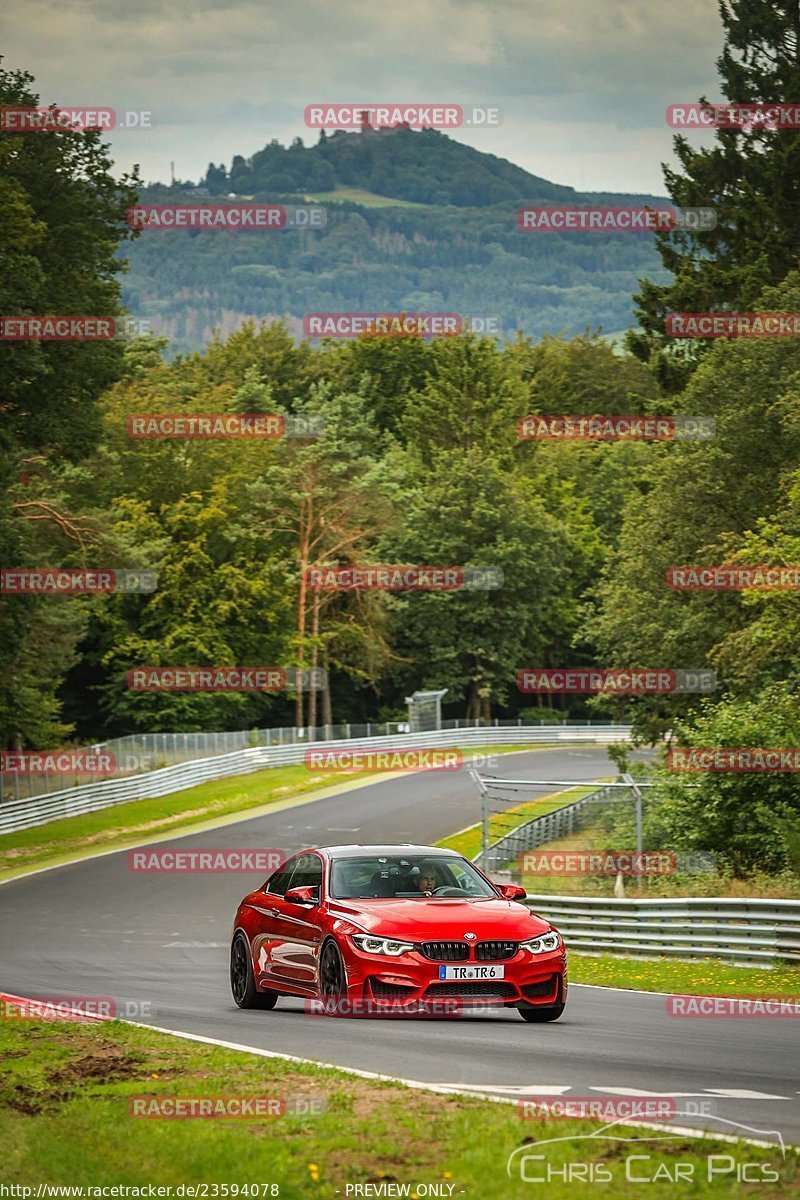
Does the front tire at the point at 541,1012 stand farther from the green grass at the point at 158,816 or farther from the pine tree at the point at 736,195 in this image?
the pine tree at the point at 736,195

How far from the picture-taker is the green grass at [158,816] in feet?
153

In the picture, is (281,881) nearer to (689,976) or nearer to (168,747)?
(689,976)

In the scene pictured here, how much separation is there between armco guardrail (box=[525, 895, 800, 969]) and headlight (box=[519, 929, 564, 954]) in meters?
6.96

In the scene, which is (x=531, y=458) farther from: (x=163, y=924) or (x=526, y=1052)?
(x=526, y=1052)

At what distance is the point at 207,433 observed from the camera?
277ft

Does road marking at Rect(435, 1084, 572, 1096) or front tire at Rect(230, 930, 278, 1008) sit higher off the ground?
road marking at Rect(435, 1084, 572, 1096)

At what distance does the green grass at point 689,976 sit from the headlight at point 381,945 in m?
5.64

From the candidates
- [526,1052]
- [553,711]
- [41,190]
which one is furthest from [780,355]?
[553,711]

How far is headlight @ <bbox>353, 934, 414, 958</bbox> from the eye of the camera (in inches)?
548

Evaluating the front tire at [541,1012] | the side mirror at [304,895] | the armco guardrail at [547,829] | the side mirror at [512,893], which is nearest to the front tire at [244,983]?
the side mirror at [304,895]

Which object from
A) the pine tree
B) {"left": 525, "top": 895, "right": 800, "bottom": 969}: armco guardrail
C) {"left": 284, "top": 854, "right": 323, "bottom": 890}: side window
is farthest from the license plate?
the pine tree

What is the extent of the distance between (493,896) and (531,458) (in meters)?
96.5

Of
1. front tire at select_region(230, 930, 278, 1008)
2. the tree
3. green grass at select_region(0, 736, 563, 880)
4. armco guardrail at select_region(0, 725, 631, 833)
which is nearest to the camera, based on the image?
front tire at select_region(230, 930, 278, 1008)

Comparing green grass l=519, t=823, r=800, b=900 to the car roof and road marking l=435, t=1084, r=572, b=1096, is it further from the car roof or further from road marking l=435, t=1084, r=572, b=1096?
road marking l=435, t=1084, r=572, b=1096
